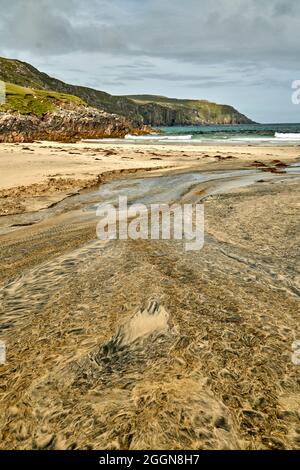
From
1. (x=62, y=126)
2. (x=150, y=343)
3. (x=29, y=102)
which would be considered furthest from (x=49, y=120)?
(x=150, y=343)

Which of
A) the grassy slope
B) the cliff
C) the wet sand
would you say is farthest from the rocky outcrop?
the wet sand

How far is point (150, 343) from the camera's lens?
4043 mm

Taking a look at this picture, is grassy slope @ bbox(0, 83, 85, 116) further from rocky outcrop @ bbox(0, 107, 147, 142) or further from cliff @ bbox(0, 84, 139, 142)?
rocky outcrop @ bbox(0, 107, 147, 142)

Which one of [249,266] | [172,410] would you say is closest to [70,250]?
[249,266]

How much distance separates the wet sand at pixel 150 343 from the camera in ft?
9.55

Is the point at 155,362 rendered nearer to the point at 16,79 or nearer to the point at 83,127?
the point at 83,127

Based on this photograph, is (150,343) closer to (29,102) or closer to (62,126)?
(62,126)

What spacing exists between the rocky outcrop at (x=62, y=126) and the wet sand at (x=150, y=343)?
56710 millimetres

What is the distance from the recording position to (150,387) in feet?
10.9

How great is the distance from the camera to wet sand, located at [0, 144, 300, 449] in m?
2.91

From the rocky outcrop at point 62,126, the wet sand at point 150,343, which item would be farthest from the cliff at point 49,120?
the wet sand at point 150,343

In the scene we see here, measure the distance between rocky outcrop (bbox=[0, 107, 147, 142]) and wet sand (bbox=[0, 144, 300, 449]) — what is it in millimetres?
56710

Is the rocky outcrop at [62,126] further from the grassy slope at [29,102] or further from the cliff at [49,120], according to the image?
the grassy slope at [29,102]

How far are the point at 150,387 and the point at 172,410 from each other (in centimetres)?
34
